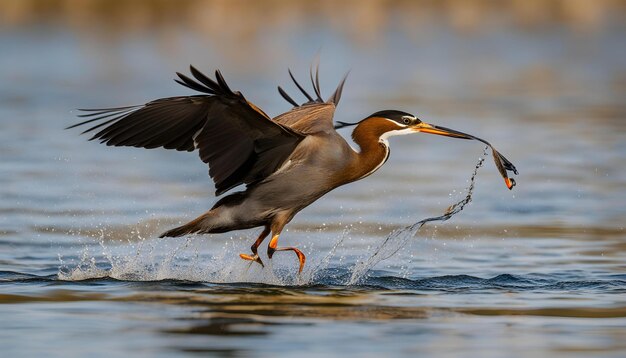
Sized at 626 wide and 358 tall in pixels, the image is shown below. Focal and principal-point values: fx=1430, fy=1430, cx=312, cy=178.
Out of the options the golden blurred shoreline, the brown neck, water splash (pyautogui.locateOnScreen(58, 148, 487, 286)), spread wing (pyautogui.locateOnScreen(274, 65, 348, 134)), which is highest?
the golden blurred shoreline

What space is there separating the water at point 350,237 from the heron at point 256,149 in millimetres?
418

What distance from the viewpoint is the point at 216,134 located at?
9805 mm

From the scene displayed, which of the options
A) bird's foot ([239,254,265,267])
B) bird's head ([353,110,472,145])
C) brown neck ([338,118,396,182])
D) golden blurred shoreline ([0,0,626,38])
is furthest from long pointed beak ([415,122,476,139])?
golden blurred shoreline ([0,0,626,38])

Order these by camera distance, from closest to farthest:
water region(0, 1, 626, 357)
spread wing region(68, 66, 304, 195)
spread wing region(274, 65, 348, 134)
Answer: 1. water region(0, 1, 626, 357)
2. spread wing region(68, 66, 304, 195)
3. spread wing region(274, 65, 348, 134)

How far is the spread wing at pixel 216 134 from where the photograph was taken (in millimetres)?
9641

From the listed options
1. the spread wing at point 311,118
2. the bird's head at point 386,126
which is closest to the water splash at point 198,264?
the bird's head at point 386,126

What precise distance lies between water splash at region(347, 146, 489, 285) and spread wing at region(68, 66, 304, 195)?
0.97 meters

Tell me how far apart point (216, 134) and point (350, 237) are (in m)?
2.60

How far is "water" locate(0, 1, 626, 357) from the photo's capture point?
26.3 ft

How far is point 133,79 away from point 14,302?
17156 mm

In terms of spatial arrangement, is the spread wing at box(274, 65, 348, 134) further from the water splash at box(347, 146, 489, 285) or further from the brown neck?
the water splash at box(347, 146, 489, 285)

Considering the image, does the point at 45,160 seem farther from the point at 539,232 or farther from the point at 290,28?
the point at 290,28

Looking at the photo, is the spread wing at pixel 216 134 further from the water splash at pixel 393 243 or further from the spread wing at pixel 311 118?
the water splash at pixel 393 243

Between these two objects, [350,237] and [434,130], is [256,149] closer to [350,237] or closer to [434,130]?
[434,130]
